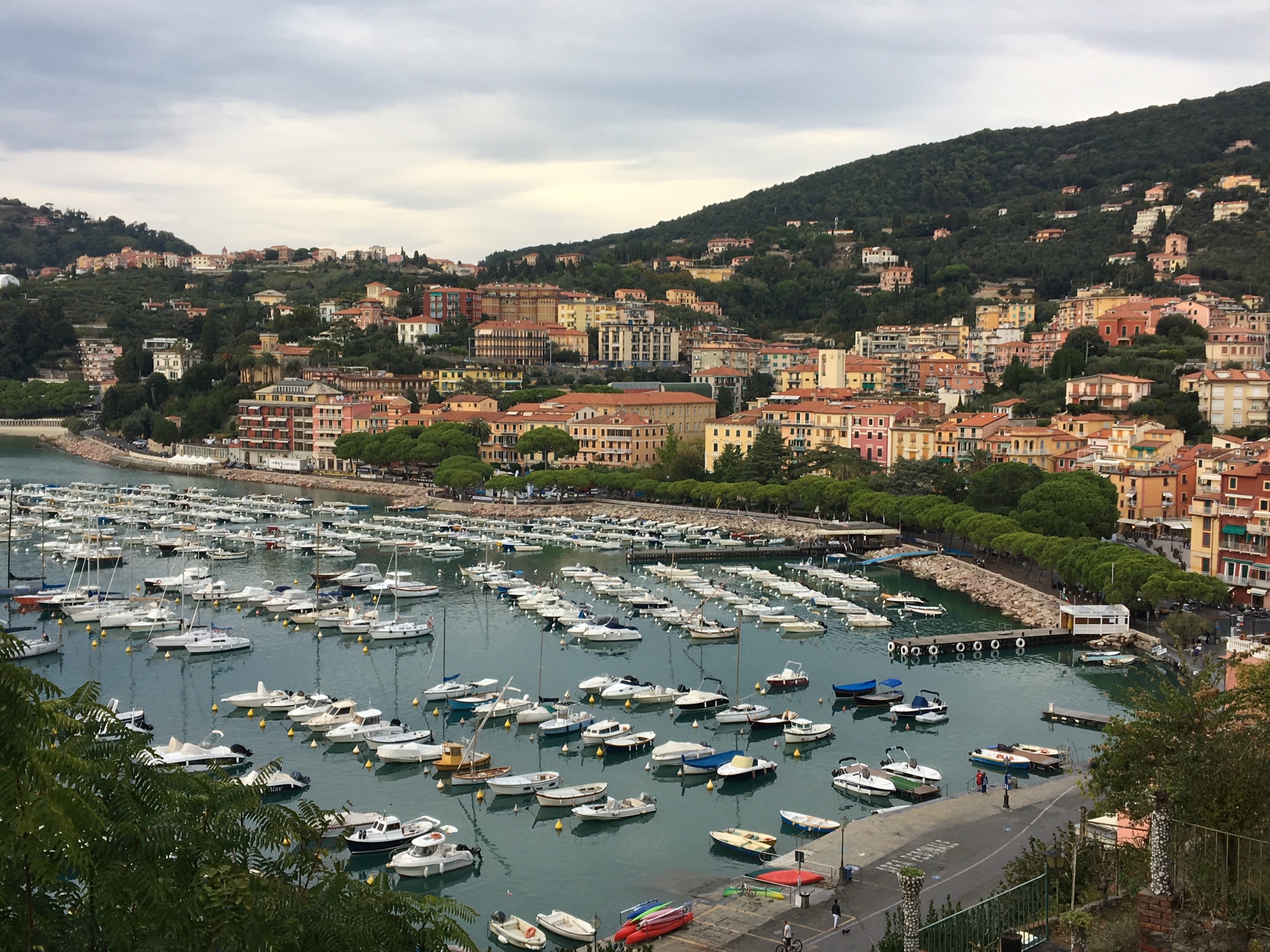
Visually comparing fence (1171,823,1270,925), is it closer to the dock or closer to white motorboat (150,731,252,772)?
the dock

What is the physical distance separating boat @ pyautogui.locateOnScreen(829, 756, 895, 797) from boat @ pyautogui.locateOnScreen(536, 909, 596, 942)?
602cm

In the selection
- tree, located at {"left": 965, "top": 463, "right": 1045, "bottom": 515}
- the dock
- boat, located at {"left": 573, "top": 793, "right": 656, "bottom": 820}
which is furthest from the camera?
tree, located at {"left": 965, "top": 463, "right": 1045, "bottom": 515}

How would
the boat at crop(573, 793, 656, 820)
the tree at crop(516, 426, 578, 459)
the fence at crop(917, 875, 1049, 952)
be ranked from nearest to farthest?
1. the fence at crop(917, 875, 1049, 952)
2. the boat at crop(573, 793, 656, 820)
3. the tree at crop(516, 426, 578, 459)

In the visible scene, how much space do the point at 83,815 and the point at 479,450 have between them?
5610 cm

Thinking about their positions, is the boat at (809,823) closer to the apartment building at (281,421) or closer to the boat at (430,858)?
the boat at (430,858)

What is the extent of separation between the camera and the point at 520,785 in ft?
61.7

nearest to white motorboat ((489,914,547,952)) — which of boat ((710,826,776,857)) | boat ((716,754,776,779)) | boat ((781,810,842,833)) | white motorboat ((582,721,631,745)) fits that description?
boat ((710,826,776,857))

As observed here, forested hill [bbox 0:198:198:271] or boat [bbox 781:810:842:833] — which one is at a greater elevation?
forested hill [bbox 0:198:198:271]

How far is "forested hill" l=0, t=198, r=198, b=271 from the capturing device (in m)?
171

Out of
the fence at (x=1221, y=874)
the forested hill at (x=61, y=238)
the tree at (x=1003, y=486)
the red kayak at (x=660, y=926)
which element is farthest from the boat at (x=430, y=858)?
the forested hill at (x=61, y=238)

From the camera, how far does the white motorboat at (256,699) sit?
23.3 metres

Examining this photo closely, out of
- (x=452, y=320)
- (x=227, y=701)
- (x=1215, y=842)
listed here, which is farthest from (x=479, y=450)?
(x=1215, y=842)

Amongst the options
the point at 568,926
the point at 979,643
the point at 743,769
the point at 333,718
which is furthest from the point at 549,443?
the point at 568,926

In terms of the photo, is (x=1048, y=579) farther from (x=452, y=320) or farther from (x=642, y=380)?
(x=452, y=320)
